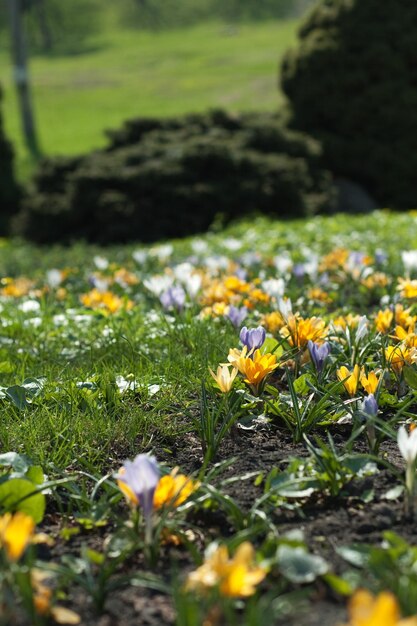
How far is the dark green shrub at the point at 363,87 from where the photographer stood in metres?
15.1

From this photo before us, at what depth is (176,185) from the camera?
11.9 metres

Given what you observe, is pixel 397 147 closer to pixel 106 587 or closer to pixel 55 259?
pixel 55 259

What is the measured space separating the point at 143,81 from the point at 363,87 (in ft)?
95.8

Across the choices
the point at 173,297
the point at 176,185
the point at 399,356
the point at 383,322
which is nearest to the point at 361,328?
the point at 399,356

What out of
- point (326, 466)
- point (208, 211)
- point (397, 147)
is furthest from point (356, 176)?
point (326, 466)

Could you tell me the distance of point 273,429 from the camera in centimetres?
258

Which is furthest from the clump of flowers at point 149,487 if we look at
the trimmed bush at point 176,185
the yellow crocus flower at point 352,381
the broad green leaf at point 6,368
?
the trimmed bush at point 176,185

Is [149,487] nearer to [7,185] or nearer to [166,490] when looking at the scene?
[166,490]

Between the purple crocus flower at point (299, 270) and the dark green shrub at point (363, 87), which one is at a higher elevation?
the purple crocus flower at point (299, 270)

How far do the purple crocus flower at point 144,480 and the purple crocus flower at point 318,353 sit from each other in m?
0.98

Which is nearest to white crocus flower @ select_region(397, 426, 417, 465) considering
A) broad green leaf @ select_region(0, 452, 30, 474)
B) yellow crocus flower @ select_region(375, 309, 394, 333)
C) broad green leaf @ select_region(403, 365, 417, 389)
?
broad green leaf @ select_region(403, 365, 417, 389)

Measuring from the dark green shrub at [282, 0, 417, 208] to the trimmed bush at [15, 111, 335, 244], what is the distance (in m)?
1.88

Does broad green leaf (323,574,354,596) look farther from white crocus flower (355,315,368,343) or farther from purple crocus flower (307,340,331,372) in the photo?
white crocus flower (355,315,368,343)

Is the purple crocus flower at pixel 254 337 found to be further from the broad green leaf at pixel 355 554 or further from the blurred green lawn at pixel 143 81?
the blurred green lawn at pixel 143 81
